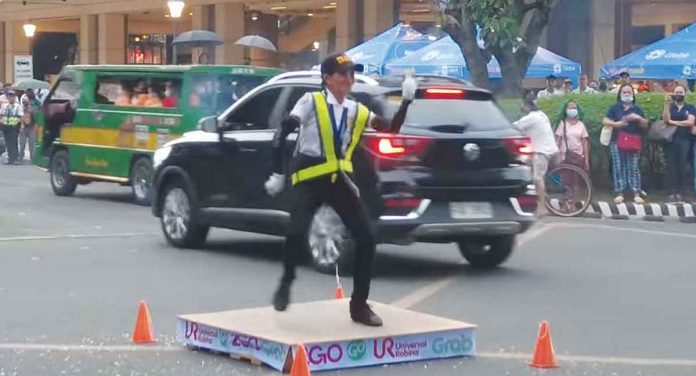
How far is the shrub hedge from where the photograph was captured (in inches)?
823

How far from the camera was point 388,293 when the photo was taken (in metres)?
11.9

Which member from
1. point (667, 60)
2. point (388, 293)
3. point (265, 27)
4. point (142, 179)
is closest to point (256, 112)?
point (388, 293)

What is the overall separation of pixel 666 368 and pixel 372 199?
4.10 metres

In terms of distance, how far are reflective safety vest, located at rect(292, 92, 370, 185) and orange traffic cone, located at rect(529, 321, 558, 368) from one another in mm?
1600

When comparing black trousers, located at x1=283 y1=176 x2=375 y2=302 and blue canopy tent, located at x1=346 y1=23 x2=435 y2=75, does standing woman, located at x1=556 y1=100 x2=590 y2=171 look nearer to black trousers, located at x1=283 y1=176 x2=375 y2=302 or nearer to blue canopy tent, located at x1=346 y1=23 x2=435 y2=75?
blue canopy tent, located at x1=346 y1=23 x2=435 y2=75

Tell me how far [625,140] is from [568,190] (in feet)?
3.93

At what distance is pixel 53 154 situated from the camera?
22.6 m

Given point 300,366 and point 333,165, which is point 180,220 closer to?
point 333,165

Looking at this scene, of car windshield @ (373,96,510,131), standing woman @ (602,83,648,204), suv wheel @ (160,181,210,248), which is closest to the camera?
car windshield @ (373,96,510,131)

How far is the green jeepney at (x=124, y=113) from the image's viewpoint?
19.7m

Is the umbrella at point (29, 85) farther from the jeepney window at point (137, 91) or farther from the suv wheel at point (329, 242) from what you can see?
the suv wheel at point (329, 242)

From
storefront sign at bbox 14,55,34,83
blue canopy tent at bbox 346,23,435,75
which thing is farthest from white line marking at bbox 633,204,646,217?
storefront sign at bbox 14,55,34,83

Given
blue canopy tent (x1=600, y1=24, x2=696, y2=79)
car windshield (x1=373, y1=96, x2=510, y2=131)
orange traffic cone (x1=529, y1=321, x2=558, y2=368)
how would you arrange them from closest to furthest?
orange traffic cone (x1=529, y1=321, x2=558, y2=368) < car windshield (x1=373, y1=96, x2=510, y2=131) < blue canopy tent (x1=600, y1=24, x2=696, y2=79)

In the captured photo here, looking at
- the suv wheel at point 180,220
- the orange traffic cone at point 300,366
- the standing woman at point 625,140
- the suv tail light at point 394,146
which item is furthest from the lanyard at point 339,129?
the standing woman at point 625,140
